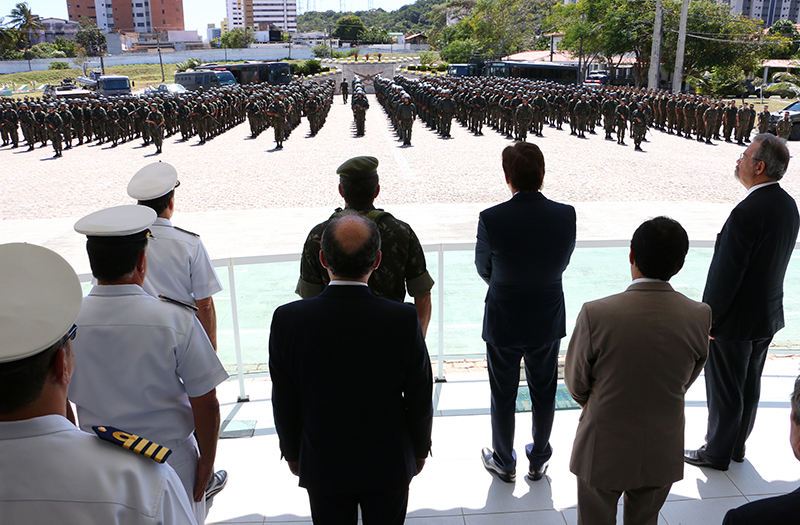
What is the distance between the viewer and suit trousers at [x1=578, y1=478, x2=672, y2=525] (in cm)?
213

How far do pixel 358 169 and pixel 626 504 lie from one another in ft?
5.43

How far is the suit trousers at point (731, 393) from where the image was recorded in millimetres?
2811

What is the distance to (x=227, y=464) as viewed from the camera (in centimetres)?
302

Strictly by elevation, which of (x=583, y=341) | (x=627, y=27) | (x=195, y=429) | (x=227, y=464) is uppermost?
(x=627, y=27)

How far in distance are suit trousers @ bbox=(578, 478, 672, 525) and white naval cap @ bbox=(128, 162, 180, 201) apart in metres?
2.11

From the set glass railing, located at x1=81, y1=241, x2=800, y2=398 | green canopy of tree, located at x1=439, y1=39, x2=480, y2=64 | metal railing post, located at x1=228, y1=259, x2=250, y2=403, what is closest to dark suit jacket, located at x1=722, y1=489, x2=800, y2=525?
glass railing, located at x1=81, y1=241, x2=800, y2=398

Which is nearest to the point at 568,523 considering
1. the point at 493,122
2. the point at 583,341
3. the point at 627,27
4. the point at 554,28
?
the point at 583,341

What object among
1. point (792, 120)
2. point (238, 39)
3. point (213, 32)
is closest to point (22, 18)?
point (238, 39)

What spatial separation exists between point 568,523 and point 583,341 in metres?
1.02

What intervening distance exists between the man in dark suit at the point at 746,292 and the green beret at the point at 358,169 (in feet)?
5.26

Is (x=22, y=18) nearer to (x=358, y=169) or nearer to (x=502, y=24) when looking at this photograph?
(x=502, y=24)

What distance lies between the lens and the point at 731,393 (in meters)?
2.84

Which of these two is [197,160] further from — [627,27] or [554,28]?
[554,28]

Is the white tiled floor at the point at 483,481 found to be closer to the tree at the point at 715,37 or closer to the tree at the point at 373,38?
the tree at the point at 715,37
